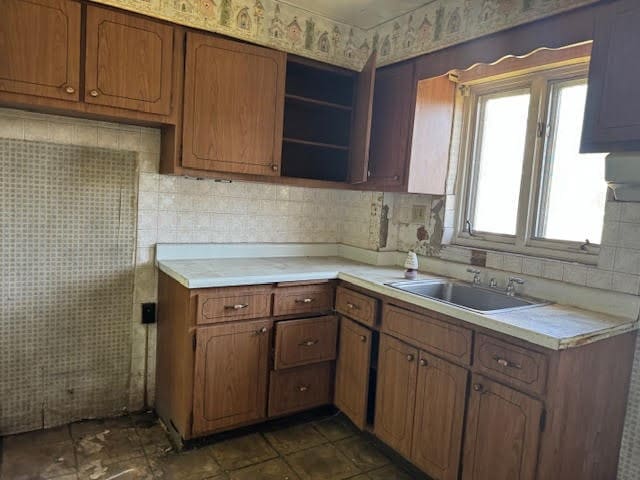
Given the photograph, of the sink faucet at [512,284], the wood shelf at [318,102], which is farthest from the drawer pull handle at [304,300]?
the wood shelf at [318,102]

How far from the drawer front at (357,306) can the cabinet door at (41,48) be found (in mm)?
1631

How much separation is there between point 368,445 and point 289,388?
0.52m

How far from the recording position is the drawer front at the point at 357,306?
2.29m

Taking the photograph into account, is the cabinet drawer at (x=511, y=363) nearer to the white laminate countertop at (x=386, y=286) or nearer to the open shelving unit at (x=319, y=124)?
the white laminate countertop at (x=386, y=286)

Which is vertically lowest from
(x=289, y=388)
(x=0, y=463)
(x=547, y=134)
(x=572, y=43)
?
(x=0, y=463)

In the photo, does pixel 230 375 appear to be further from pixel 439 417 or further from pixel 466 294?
pixel 466 294

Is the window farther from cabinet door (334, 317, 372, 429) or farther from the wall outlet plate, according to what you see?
the wall outlet plate

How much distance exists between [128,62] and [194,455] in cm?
193

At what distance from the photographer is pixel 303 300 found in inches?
95.8

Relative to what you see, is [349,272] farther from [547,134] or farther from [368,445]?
[547,134]

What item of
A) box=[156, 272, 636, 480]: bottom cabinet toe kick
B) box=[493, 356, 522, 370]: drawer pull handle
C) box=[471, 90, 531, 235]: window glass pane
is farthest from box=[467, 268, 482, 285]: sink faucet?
box=[493, 356, 522, 370]: drawer pull handle

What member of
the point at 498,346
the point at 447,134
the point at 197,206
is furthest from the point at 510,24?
the point at 197,206

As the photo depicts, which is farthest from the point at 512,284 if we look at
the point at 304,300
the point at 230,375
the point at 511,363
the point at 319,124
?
the point at 319,124

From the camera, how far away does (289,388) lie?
247cm
